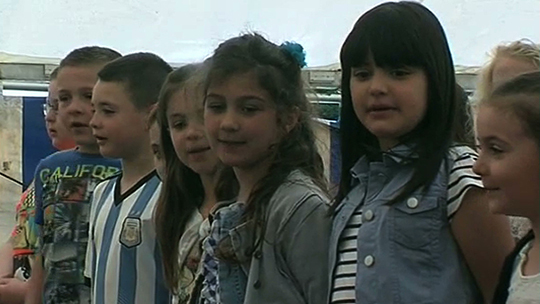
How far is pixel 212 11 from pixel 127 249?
50.3 inches

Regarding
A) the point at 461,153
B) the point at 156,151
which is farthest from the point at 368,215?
the point at 156,151

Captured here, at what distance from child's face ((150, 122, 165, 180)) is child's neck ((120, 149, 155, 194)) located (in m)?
0.06

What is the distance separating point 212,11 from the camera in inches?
121

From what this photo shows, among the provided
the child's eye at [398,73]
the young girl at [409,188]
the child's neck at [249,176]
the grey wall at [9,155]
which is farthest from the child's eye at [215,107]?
the grey wall at [9,155]

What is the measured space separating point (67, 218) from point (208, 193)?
0.51 metres

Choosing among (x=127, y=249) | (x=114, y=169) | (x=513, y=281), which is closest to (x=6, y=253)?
(x=114, y=169)

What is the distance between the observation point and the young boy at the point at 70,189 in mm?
2221

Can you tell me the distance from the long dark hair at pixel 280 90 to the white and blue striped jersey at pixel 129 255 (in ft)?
1.57

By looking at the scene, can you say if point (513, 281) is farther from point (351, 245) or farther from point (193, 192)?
point (193, 192)

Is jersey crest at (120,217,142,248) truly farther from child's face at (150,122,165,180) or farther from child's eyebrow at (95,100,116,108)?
child's eyebrow at (95,100,116,108)

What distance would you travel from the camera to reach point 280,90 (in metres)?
1.62

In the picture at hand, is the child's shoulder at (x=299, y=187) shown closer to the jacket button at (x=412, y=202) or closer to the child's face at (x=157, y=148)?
the jacket button at (x=412, y=202)

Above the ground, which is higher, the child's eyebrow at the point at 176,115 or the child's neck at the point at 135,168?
the child's eyebrow at the point at 176,115

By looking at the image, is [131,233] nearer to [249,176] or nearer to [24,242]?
[249,176]
